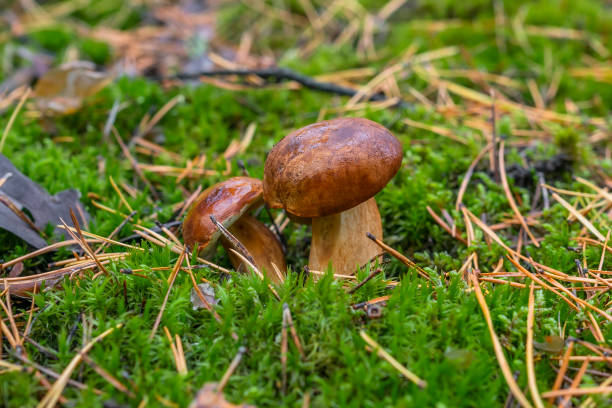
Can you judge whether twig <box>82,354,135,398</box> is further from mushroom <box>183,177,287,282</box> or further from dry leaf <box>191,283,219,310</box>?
mushroom <box>183,177,287,282</box>

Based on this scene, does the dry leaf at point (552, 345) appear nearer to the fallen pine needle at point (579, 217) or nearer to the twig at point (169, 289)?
the fallen pine needle at point (579, 217)

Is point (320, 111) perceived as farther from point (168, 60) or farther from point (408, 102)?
point (168, 60)

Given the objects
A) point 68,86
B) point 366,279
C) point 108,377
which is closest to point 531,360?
point 366,279

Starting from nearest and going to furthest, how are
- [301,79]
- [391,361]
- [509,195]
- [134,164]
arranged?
[391,361] < [509,195] < [134,164] < [301,79]

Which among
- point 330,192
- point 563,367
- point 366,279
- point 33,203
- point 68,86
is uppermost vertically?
point 68,86

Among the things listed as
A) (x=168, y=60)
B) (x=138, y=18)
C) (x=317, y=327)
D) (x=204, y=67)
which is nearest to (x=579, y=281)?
(x=317, y=327)

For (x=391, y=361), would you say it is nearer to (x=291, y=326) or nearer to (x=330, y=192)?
(x=291, y=326)
